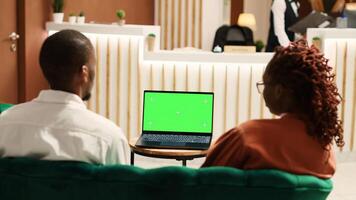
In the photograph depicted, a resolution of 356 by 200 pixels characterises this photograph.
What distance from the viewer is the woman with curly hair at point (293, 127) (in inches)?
75.2

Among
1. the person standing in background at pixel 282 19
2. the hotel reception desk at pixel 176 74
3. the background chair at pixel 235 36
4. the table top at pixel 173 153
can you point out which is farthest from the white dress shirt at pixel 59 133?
the background chair at pixel 235 36

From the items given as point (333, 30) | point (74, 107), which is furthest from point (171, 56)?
point (74, 107)

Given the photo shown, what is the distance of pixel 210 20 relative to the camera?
27.9 feet

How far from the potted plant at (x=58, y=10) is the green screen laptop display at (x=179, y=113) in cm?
203

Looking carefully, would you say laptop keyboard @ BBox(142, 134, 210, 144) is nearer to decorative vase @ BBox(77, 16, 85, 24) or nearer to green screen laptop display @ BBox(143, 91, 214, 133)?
green screen laptop display @ BBox(143, 91, 214, 133)

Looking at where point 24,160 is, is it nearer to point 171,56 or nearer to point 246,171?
point 246,171

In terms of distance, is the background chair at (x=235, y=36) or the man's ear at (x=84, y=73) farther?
the background chair at (x=235, y=36)

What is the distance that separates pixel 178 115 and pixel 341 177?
2103 mm

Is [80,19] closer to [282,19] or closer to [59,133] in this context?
[282,19]

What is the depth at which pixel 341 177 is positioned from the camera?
5.26m

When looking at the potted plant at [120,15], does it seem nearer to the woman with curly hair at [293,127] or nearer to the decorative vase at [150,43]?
the decorative vase at [150,43]

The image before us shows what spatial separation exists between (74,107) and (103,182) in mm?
295

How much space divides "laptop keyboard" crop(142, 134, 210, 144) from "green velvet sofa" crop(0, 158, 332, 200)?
1679mm

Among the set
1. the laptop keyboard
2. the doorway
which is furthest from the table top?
the doorway
